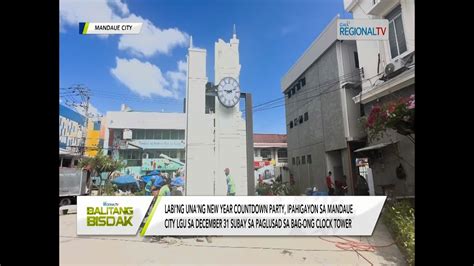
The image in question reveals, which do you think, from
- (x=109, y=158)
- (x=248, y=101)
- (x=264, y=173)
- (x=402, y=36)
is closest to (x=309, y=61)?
(x=248, y=101)

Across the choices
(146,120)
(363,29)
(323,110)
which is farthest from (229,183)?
(363,29)

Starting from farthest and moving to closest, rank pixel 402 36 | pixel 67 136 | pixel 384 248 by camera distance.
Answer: pixel 67 136 → pixel 402 36 → pixel 384 248

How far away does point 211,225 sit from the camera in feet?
8.40

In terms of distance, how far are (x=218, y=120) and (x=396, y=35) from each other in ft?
7.14

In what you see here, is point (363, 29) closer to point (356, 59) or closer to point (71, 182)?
point (356, 59)

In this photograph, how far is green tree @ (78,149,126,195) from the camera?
2.72 metres

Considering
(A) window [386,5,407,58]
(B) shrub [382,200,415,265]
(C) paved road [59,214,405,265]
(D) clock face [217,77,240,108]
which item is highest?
(A) window [386,5,407,58]

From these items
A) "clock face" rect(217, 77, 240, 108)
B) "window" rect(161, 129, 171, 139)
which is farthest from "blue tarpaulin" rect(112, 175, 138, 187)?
"clock face" rect(217, 77, 240, 108)

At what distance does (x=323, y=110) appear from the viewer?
9.57ft

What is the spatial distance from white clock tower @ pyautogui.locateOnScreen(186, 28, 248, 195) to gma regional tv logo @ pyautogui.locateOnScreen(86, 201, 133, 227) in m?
0.76

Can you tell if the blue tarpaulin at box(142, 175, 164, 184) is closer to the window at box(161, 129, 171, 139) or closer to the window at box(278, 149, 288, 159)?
the window at box(161, 129, 171, 139)

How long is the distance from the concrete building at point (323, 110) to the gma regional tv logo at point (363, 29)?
0.07 meters
